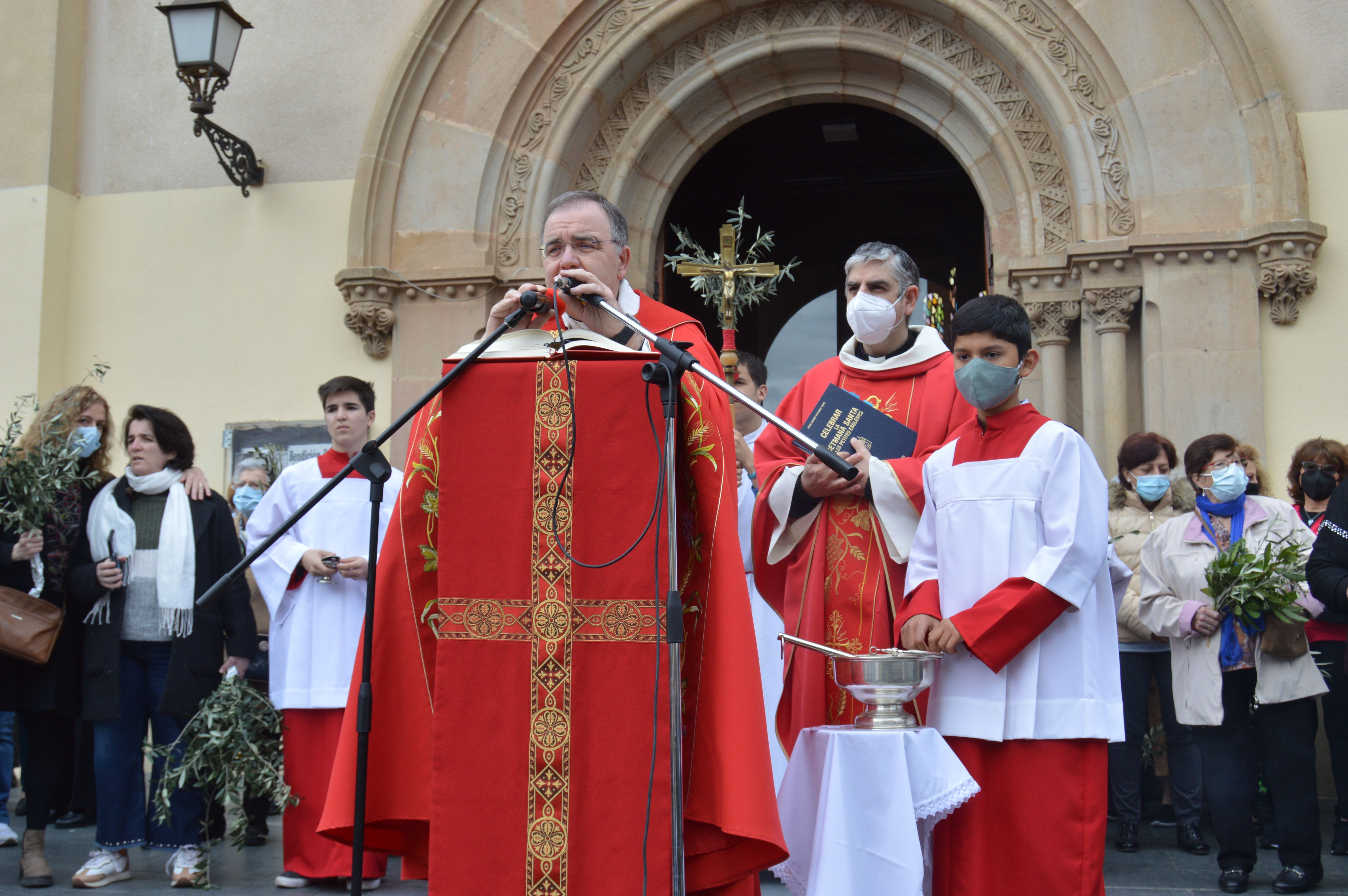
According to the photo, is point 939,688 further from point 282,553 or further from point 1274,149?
point 1274,149

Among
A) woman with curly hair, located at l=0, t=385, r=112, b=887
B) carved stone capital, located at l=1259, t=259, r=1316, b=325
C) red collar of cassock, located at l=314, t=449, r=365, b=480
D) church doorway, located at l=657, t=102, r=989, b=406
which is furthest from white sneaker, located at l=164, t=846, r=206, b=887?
church doorway, located at l=657, t=102, r=989, b=406

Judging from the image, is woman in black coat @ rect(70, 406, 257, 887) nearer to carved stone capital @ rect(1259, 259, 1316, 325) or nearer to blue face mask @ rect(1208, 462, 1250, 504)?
blue face mask @ rect(1208, 462, 1250, 504)

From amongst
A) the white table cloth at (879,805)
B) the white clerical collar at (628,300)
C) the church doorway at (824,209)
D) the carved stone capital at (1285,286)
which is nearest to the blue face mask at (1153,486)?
the carved stone capital at (1285,286)

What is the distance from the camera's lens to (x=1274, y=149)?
7.08 meters

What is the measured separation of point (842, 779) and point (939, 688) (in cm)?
54

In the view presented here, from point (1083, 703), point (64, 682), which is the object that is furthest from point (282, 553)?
point (1083, 703)

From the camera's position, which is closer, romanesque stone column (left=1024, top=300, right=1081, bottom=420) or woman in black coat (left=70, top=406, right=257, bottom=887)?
woman in black coat (left=70, top=406, right=257, bottom=887)

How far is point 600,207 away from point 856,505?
1.36m

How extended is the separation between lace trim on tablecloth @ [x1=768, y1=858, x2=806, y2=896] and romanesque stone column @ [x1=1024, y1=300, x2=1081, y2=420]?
481cm

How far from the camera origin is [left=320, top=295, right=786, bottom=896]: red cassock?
8.74ft

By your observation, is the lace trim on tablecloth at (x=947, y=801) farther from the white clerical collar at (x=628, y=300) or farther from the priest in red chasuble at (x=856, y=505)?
the white clerical collar at (x=628, y=300)

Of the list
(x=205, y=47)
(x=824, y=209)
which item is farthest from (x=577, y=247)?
(x=824, y=209)

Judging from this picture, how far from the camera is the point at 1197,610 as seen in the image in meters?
5.39

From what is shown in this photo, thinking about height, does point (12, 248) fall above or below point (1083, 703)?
above
